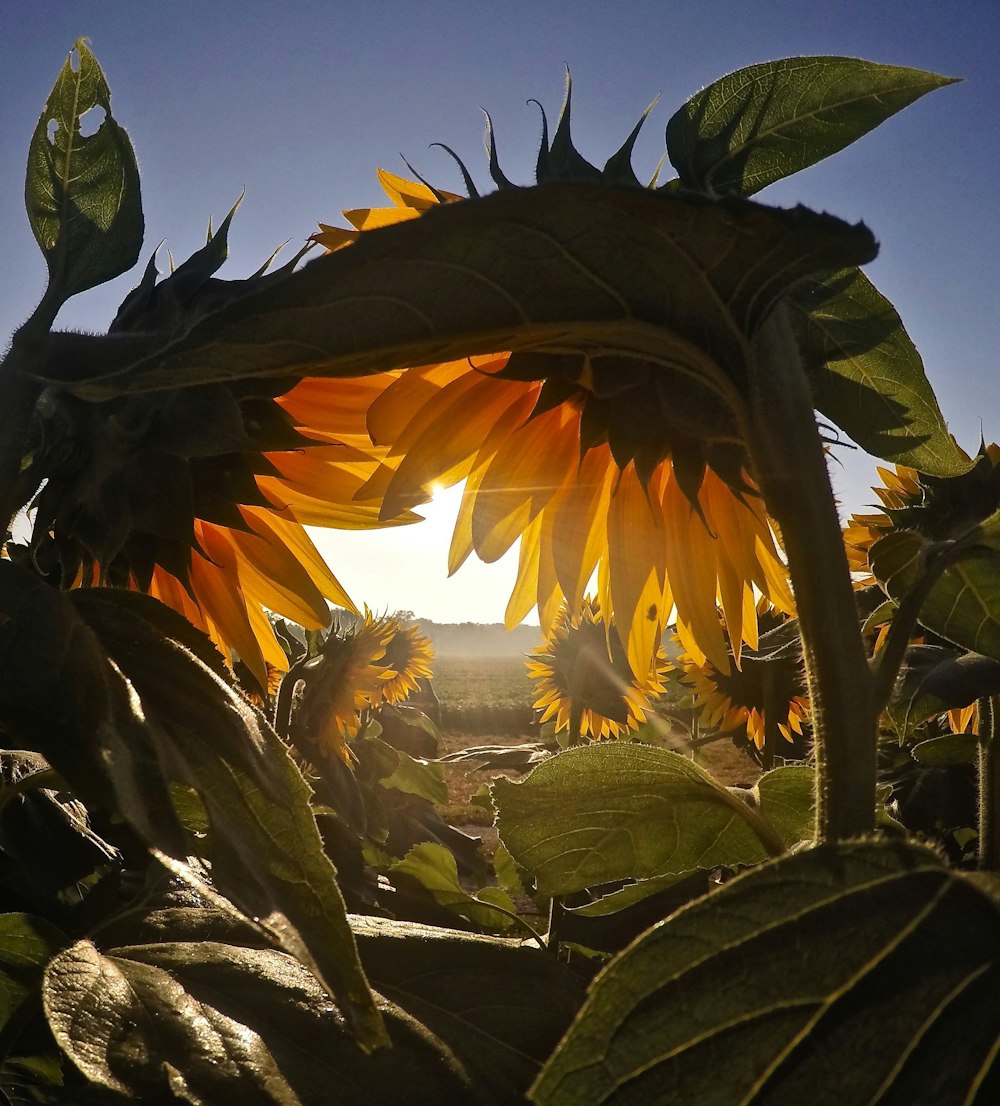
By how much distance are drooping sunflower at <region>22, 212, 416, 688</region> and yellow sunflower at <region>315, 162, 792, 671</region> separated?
0.08m

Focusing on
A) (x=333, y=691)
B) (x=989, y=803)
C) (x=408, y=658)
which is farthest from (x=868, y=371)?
(x=408, y=658)

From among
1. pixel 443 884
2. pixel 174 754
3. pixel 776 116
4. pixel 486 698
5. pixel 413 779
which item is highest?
pixel 776 116

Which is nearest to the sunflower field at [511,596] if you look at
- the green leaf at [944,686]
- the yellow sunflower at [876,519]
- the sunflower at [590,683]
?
the green leaf at [944,686]

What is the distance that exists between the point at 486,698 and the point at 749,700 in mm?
21462

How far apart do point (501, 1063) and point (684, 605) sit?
1.46 feet

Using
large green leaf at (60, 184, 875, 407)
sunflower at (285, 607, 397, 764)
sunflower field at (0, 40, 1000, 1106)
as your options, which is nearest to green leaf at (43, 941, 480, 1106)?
sunflower field at (0, 40, 1000, 1106)

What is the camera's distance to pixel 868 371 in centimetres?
56

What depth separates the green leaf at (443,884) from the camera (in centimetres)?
133

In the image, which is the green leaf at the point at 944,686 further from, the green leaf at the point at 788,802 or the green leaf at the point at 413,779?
the green leaf at the point at 413,779

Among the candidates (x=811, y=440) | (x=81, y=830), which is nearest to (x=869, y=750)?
(x=811, y=440)

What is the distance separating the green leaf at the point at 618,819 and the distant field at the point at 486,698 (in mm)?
8836

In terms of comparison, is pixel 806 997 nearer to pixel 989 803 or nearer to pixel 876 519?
pixel 989 803

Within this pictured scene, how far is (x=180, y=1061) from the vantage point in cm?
54

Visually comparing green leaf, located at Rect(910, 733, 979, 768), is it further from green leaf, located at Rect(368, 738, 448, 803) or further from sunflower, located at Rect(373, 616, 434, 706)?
sunflower, located at Rect(373, 616, 434, 706)
